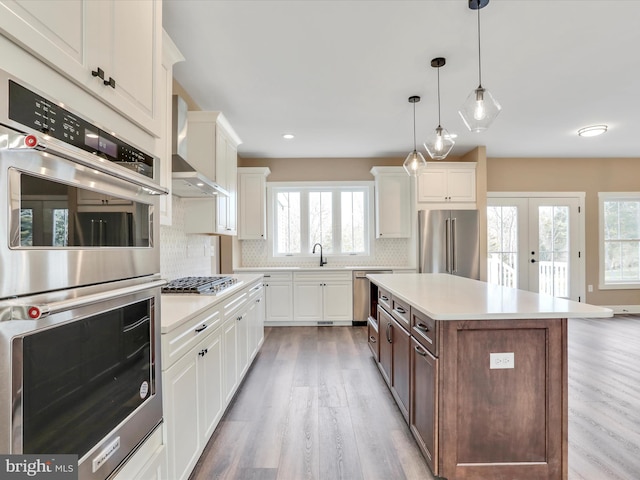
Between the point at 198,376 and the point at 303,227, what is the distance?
13.1 ft

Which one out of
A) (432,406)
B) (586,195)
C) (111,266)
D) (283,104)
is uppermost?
(283,104)

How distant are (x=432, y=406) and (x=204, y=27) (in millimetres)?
2750

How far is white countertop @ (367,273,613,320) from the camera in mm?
1580

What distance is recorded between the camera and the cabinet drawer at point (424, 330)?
169cm

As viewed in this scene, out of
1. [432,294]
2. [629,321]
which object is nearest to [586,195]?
[629,321]

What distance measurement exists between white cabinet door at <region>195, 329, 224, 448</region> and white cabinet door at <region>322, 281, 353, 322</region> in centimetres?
284

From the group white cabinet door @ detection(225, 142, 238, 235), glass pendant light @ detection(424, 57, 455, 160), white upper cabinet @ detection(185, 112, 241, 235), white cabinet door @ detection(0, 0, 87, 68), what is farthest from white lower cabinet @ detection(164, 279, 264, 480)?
glass pendant light @ detection(424, 57, 455, 160)

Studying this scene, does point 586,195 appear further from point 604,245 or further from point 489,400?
point 489,400

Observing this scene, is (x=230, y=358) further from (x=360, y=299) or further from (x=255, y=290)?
(x=360, y=299)

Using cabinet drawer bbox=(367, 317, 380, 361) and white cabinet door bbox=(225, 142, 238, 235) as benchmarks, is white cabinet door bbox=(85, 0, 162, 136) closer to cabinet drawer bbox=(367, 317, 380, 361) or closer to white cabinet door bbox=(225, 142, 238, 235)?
white cabinet door bbox=(225, 142, 238, 235)

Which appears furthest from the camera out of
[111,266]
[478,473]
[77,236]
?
[478,473]

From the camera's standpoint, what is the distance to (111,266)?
3.16ft

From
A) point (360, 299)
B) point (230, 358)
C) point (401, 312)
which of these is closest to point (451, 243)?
point (360, 299)

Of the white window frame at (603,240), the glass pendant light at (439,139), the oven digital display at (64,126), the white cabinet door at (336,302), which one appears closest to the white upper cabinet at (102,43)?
the oven digital display at (64,126)
